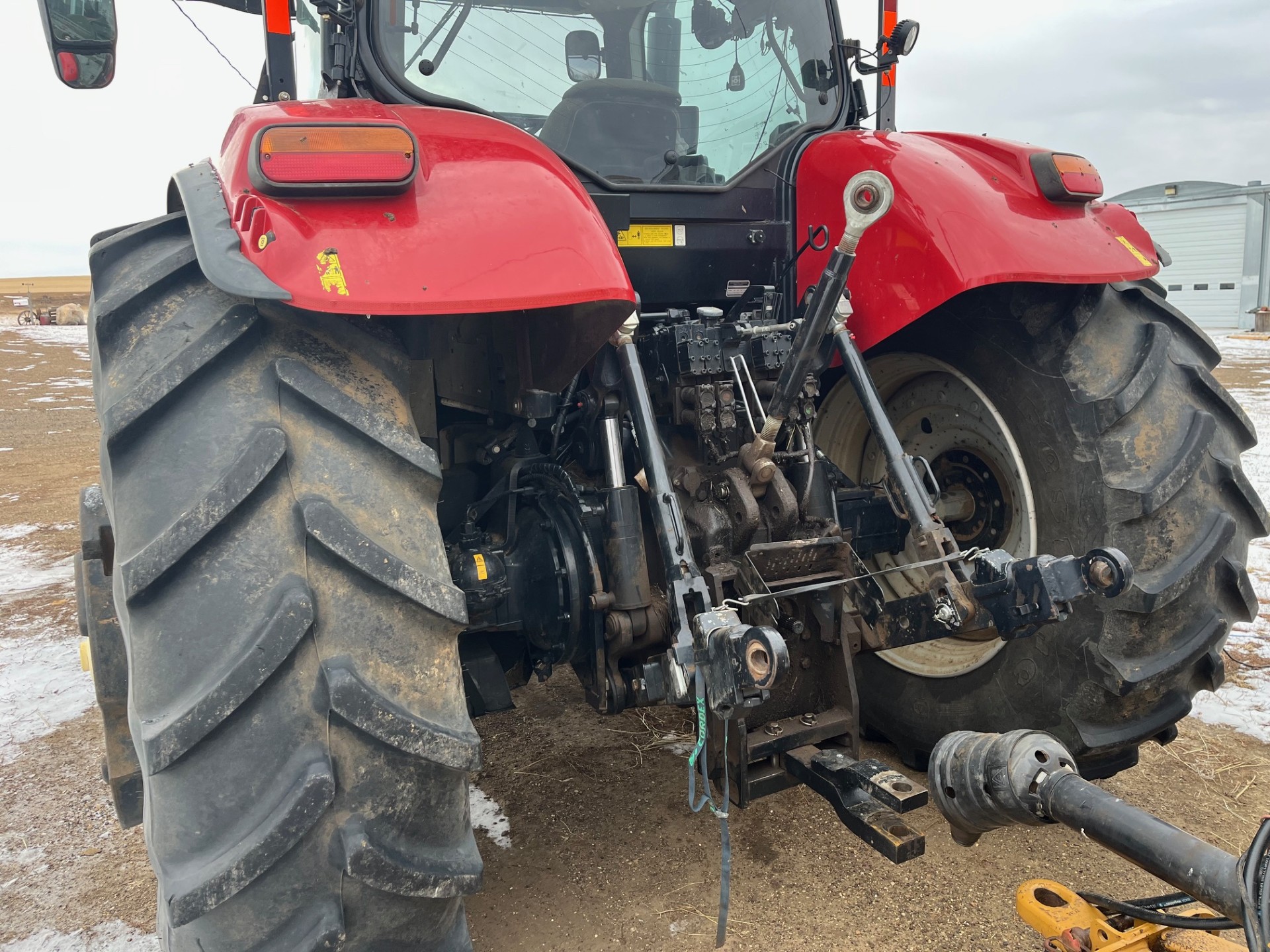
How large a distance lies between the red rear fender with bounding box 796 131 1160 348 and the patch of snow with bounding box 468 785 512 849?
1.59 meters

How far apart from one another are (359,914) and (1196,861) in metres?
1.14

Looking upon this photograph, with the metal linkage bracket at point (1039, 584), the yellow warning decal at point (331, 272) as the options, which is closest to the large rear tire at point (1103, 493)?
the metal linkage bracket at point (1039, 584)

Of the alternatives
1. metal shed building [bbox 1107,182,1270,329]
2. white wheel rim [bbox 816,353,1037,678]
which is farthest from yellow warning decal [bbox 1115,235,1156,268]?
metal shed building [bbox 1107,182,1270,329]

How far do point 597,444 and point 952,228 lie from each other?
38.8 inches

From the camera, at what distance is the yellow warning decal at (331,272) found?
1.37m

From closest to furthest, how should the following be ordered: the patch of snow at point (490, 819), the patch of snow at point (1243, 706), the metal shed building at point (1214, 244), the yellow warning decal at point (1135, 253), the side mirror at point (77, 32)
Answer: the side mirror at point (77, 32) < the yellow warning decal at point (1135, 253) < the patch of snow at point (490, 819) < the patch of snow at point (1243, 706) < the metal shed building at point (1214, 244)

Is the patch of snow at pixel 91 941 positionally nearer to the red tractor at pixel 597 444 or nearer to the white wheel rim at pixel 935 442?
the red tractor at pixel 597 444

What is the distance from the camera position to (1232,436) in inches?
86.4

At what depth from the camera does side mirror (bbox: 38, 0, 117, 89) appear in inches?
70.2

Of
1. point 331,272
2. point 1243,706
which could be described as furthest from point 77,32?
point 1243,706

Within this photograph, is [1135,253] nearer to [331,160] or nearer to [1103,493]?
[1103,493]

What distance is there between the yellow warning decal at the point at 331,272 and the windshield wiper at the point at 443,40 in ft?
3.28

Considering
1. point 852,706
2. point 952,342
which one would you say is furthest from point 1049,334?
point 852,706

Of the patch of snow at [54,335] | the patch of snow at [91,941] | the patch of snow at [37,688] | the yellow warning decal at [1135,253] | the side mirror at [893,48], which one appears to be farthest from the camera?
the patch of snow at [54,335]
